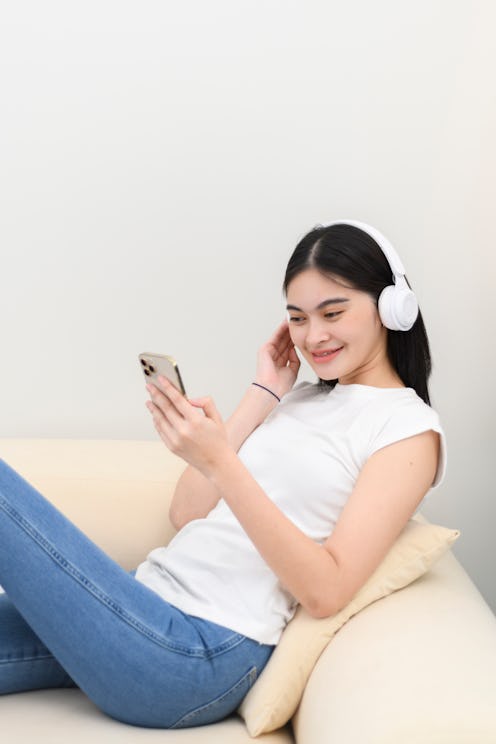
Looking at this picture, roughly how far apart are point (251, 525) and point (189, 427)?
0.17 metres

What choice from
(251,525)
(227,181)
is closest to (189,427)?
(251,525)

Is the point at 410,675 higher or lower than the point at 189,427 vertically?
lower

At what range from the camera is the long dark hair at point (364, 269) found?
1.68m

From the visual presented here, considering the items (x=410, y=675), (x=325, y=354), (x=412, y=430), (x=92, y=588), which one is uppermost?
(x=325, y=354)

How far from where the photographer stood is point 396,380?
5.74ft

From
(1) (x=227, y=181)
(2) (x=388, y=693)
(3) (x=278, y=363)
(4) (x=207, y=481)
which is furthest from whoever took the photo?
(1) (x=227, y=181)

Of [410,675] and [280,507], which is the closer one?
[410,675]

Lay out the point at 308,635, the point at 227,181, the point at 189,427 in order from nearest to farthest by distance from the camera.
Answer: the point at 189,427, the point at 308,635, the point at 227,181

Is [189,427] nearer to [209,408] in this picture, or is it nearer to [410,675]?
[209,408]

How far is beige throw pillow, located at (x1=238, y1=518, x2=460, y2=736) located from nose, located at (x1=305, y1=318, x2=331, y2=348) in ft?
1.19

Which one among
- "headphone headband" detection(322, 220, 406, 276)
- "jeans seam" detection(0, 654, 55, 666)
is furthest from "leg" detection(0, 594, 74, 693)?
"headphone headband" detection(322, 220, 406, 276)

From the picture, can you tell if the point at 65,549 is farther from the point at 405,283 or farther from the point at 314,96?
the point at 314,96

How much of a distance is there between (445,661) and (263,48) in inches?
62.5

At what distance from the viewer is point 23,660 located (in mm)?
1545
